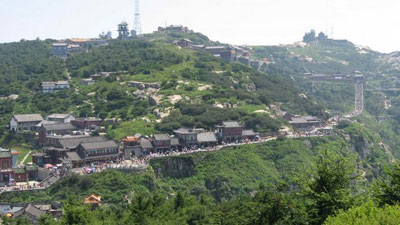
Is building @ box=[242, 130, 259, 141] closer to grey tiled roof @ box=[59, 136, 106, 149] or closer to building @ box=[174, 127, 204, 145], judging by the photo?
building @ box=[174, 127, 204, 145]

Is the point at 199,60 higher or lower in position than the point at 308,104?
higher

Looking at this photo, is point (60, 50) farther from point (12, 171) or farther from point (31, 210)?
point (31, 210)

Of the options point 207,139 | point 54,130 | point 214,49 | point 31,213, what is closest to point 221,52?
point 214,49

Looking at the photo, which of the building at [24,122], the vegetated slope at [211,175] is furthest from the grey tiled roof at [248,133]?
the building at [24,122]

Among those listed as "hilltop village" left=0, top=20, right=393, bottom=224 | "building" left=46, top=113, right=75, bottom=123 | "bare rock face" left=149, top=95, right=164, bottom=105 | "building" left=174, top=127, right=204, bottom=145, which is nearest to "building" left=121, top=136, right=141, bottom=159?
"hilltop village" left=0, top=20, right=393, bottom=224

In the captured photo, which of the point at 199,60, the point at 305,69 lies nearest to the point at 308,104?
the point at 199,60

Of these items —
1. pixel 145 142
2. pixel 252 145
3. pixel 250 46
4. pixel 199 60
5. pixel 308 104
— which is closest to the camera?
pixel 145 142

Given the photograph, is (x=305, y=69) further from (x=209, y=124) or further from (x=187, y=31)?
(x=209, y=124)
